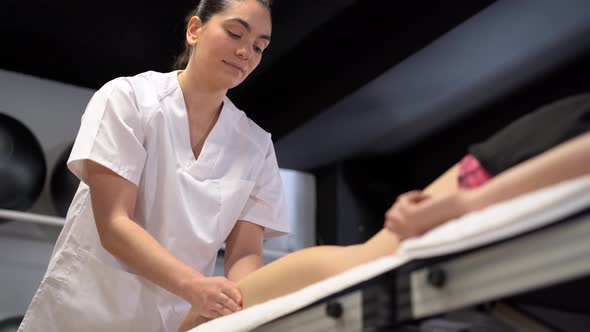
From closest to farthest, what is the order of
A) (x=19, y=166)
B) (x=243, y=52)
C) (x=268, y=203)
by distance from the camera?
(x=243, y=52) < (x=268, y=203) < (x=19, y=166)

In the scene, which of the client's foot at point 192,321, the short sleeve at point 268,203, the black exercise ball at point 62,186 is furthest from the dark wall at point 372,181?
the client's foot at point 192,321

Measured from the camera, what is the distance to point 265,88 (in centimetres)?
349

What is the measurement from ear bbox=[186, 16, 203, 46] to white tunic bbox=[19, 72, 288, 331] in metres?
0.09

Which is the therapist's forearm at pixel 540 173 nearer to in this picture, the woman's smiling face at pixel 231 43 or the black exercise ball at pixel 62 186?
the woman's smiling face at pixel 231 43

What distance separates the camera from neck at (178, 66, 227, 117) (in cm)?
171

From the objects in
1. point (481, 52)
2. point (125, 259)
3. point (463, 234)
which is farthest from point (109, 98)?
point (481, 52)

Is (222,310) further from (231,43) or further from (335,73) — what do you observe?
(335,73)

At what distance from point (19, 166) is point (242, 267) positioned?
1469 millimetres

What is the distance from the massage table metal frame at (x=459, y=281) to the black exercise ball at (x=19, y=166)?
211 cm

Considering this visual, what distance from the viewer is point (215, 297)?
1.32 meters

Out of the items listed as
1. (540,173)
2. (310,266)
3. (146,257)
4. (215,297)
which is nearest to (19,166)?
(146,257)

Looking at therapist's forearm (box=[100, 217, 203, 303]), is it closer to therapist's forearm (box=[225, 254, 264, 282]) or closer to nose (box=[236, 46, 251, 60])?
therapist's forearm (box=[225, 254, 264, 282])

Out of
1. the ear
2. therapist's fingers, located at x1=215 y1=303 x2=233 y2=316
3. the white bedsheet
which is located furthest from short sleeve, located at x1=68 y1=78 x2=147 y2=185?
the white bedsheet

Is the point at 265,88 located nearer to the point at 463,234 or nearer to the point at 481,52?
the point at 481,52
